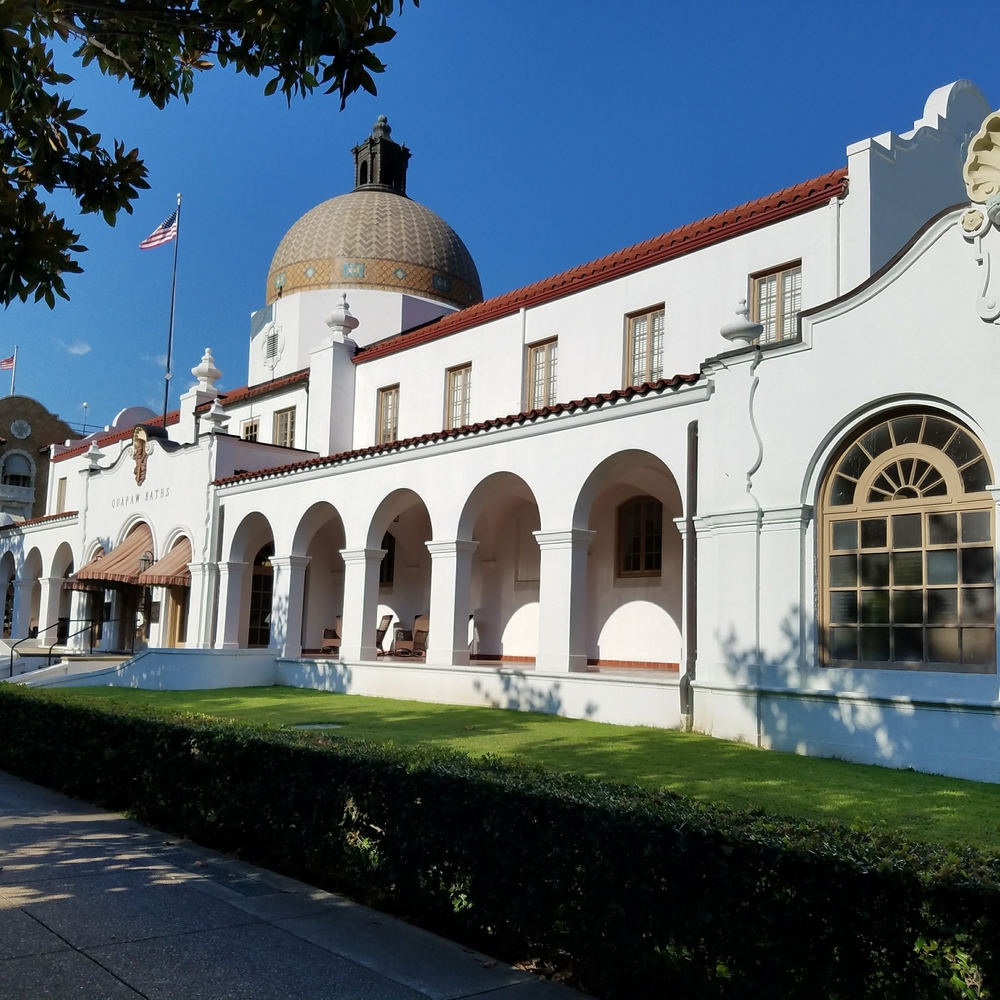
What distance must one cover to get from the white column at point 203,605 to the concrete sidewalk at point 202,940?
18.1 meters

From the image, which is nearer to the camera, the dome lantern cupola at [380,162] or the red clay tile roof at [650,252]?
the red clay tile roof at [650,252]

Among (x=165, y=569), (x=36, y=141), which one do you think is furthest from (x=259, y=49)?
(x=165, y=569)

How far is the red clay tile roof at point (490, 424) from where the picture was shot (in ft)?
50.4

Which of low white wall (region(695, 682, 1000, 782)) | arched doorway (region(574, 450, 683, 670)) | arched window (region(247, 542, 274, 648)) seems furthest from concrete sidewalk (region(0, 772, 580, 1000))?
arched window (region(247, 542, 274, 648))

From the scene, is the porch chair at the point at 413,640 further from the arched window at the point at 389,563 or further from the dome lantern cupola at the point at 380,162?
the dome lantern cupola at the point at 380,162

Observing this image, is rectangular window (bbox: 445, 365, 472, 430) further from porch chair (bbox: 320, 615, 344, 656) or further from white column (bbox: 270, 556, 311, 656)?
porch chair (bbox: 320, 615, 344, 656)

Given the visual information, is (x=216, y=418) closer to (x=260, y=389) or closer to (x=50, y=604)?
(x=260, y=389)

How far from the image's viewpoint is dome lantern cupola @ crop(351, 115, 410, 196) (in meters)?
36.5

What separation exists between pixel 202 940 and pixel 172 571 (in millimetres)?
22038

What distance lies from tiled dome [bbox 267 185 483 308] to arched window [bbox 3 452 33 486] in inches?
730

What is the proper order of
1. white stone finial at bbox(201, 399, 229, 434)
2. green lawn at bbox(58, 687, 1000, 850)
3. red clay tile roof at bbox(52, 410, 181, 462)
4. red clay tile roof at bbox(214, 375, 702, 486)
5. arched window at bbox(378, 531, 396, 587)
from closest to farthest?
green lawn at bbox(58, 687, 1000, 850) → red clay tile roof at bbox(214, 375, 702, 486) → arched window at bbox(378, 531, 396, 587) → white stone finial at bbox(201, 399, 229, 434) → red clay tile roof at bbox(52, 410, 181, 462)

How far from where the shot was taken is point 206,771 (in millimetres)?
8836

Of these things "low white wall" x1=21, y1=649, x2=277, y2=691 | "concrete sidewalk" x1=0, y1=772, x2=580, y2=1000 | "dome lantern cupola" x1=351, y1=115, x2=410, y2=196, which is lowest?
"concrete sidewalk" x1=0, y1=772, x2=580, y2=1000

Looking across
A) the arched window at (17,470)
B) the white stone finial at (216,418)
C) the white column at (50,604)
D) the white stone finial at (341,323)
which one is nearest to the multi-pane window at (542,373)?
the white stone finial at (341,323)
